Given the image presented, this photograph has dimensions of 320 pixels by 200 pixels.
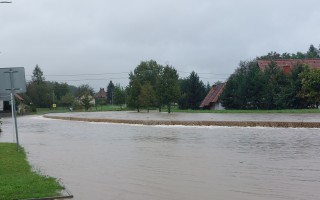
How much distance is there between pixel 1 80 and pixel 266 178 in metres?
9.70

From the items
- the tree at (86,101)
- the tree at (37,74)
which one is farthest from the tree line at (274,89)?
the tree at (37,74)

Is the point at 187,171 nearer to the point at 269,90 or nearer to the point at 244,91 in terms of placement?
the point at 269,90

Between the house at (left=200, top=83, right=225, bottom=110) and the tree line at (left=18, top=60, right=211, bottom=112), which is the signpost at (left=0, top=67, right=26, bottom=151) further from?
the house at (left=200, top=83, right=225, bottom=110)

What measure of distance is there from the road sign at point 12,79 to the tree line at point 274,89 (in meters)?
42.4

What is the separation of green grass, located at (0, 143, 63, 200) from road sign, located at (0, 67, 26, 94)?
3727mm

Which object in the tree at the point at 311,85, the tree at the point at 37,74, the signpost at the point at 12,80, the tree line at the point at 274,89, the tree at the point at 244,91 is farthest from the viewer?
the tree at the point at 37,74

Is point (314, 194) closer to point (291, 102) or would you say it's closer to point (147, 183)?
point (147, 183)

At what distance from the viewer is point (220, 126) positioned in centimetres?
3250

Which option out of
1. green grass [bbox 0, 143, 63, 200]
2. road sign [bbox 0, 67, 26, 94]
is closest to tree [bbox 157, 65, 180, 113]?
road sign [bbox 0, 67, 26, 94]

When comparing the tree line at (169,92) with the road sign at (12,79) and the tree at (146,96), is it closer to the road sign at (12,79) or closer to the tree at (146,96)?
the tree at (146,96)

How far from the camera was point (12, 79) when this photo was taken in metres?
15.2

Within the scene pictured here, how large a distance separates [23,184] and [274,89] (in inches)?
2111

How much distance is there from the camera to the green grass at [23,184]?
8281 mm

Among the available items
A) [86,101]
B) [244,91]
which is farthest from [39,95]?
[244,91]
